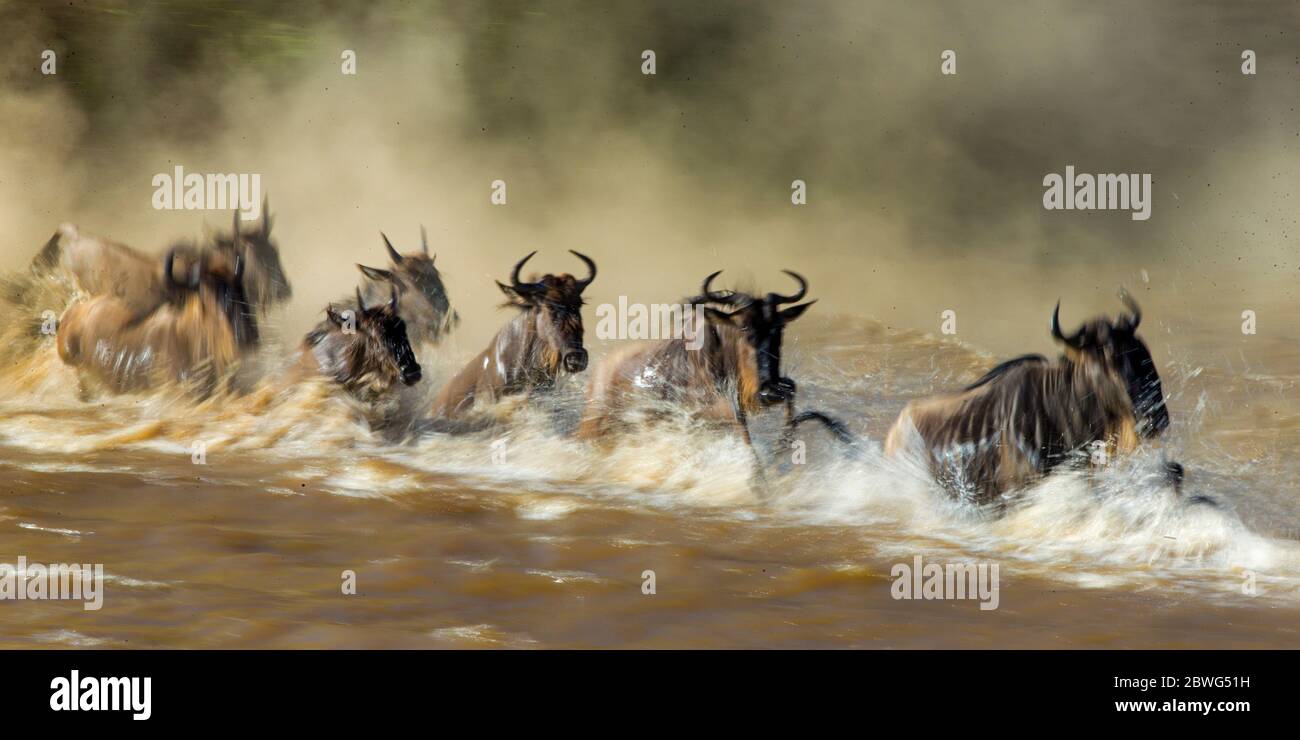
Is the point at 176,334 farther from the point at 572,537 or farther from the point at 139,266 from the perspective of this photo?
the point at 572,537

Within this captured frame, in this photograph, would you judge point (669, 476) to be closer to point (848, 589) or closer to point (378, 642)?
point (848, 589)

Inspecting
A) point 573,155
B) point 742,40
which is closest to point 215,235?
point 573,155

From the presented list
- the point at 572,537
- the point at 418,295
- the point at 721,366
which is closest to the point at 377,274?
the point at 418,295

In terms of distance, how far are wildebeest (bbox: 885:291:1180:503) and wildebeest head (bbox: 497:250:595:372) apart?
2379 mm

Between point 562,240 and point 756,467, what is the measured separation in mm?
11037

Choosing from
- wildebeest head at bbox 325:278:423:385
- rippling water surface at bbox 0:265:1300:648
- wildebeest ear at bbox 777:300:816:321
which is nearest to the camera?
rippling water surface at bbox 0:265:1300:648

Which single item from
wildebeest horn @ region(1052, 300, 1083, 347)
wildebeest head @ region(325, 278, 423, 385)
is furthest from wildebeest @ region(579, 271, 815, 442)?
wildebeest head @ region(325, 278, 423, 385)

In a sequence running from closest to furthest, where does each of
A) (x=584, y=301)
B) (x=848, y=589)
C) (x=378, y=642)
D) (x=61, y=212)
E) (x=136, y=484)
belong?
(x=378, y=642) → (x=848, y=589) → (x=136, y=484) → (x=584, y=301) → (x=61, y=212)

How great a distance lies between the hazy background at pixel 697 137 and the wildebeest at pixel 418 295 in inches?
199

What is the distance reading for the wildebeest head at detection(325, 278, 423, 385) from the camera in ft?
28.7

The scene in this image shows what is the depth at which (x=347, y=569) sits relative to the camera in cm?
566

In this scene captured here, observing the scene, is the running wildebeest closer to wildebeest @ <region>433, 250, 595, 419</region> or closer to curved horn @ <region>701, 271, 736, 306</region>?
wildebeest @ <region>433, 250, 595, 419</region>

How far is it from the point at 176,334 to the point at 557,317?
3124 millimetres

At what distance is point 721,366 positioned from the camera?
762cm
